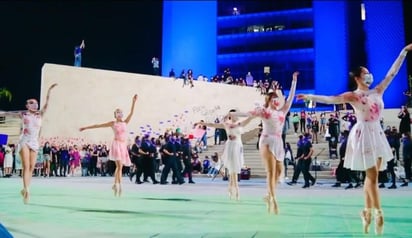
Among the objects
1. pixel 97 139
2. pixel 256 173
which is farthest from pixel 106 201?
pixel 97 139

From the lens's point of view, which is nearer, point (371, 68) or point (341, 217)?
point (341, 217)

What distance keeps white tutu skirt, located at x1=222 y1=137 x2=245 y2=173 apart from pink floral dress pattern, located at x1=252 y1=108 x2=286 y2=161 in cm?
273

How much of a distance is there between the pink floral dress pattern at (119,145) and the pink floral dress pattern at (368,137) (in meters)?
6.81

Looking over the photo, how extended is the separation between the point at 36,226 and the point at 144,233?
5.80ft

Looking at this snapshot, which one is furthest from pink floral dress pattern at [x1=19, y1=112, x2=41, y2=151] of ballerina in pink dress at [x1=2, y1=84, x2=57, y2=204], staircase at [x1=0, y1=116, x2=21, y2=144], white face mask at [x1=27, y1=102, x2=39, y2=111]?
staircase at [x1=0, y1=116, x2=21, y2=144]

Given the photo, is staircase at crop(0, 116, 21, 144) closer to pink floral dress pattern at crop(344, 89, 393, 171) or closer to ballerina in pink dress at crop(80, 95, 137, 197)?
ballerina in pink dress at crop(80, 95, 137, 197)

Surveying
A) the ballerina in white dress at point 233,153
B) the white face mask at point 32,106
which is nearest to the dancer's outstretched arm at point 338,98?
the ballerina in white dress at point 233,153

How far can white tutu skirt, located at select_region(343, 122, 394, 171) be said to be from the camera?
5535 mm

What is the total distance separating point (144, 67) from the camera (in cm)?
4112

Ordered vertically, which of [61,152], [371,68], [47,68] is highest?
[371,68]

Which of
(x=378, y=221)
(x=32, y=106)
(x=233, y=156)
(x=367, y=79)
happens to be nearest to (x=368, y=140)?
(x=367, y=79)

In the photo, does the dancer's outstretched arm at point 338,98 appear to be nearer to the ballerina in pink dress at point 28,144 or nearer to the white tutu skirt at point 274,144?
the white tutu skirt at point 274,144

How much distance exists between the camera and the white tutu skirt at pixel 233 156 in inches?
420

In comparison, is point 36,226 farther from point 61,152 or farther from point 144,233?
point 61,152
